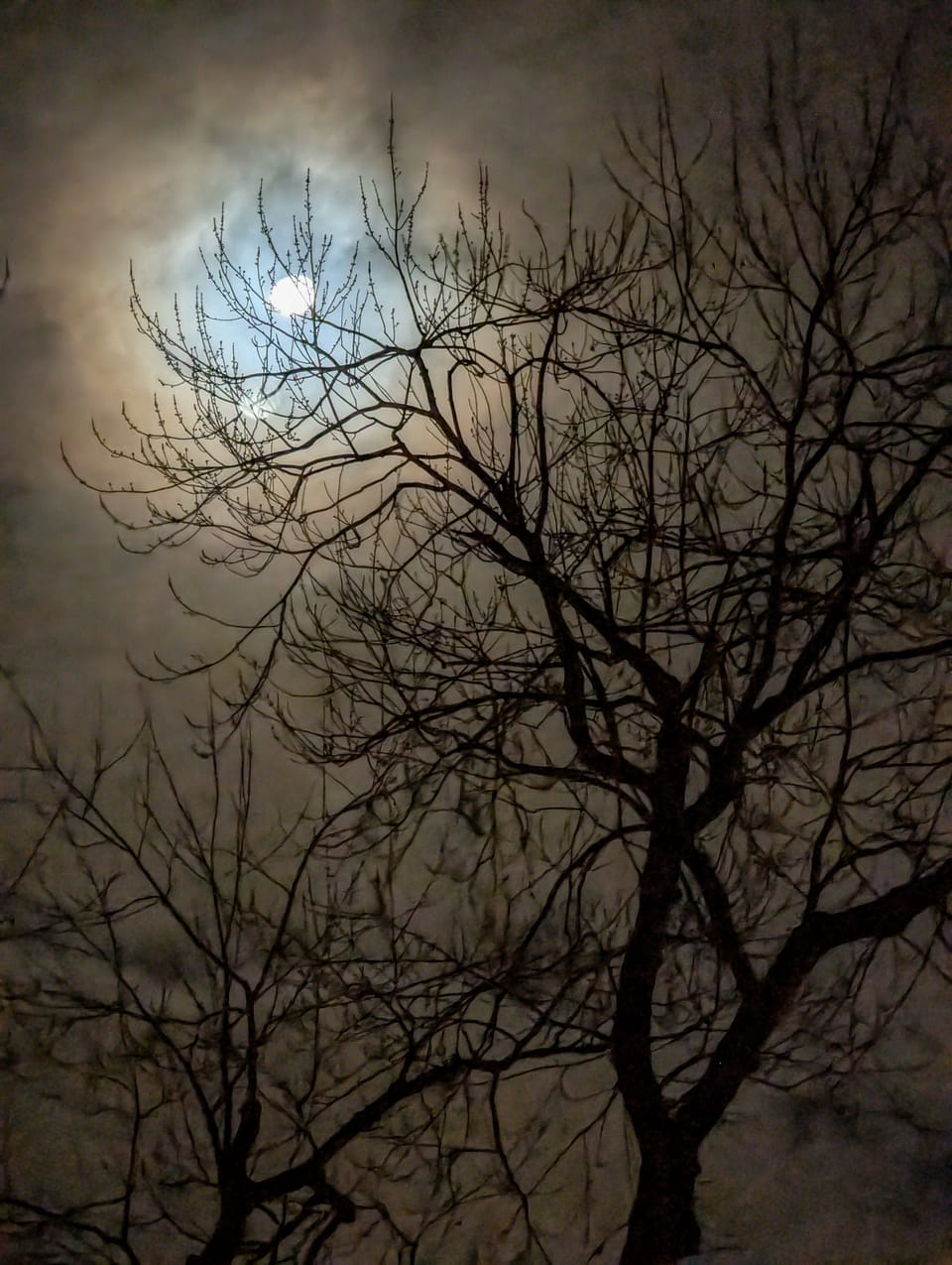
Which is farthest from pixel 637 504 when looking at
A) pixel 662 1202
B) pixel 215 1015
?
pixel 215 1015

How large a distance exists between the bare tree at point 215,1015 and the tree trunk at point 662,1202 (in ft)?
1.58

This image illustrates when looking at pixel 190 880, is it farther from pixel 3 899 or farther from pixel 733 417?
pixel 733 417

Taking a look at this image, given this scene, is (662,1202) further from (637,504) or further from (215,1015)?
(637,504)

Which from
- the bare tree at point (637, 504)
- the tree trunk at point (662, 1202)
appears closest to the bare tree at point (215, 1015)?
the bare tree at point (637, 504)

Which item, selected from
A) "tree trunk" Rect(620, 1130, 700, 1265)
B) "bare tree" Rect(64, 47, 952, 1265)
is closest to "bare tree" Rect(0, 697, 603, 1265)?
"bare tree" Rect(64, 47, 952, 1265)

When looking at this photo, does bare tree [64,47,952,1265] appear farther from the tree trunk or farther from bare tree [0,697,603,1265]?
the tree trunk

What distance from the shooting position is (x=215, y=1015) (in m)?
3.16

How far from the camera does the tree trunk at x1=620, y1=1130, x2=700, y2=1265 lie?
2.44 metres

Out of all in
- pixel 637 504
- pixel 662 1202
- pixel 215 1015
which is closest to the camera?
pixel 662 1202

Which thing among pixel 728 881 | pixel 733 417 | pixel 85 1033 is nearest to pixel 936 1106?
pixel 728 881

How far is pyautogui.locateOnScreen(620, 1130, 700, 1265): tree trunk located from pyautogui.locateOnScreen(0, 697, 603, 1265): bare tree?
48 centimetres

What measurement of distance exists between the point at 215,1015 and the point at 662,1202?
1394 mm

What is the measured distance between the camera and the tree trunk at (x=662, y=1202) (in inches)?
96.2

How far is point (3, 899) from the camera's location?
11.0 feet
